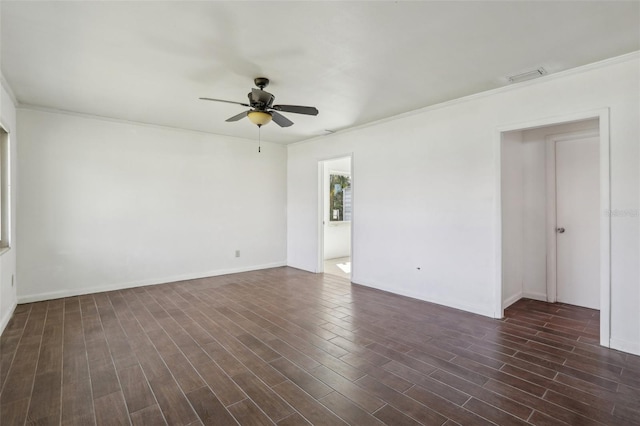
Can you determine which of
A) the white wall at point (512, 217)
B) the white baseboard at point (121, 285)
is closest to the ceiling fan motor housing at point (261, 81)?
the white wall at point (512, 217)

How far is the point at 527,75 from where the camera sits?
3.13 metres

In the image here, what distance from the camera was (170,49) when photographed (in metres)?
2.65

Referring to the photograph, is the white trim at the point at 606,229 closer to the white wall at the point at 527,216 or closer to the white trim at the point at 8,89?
the white wall at the point at 527,216

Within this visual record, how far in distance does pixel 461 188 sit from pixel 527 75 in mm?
1361

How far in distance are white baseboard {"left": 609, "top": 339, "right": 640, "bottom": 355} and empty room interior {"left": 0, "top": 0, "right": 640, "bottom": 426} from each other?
0.7 inches

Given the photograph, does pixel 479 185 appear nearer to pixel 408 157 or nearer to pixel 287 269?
pixel 408 157

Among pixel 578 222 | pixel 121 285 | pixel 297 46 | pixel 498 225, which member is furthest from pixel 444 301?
pixel 121 285

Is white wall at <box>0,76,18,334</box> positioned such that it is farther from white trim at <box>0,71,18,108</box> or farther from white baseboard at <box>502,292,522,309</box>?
white baseboard at <box>502,292,522,309</box>

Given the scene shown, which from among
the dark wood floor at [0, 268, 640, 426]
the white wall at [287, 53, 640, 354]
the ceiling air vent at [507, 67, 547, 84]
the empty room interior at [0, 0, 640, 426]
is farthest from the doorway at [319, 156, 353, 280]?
the ceiling air vent at [507, 67, 547, 84]

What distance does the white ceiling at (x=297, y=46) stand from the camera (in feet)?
7.06

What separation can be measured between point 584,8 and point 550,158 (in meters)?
2.64

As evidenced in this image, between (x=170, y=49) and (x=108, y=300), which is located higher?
(x=170, y=49)

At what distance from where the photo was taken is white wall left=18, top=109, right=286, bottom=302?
14.0ft

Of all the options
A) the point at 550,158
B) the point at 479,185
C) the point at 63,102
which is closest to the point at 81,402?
the point at 63,102
